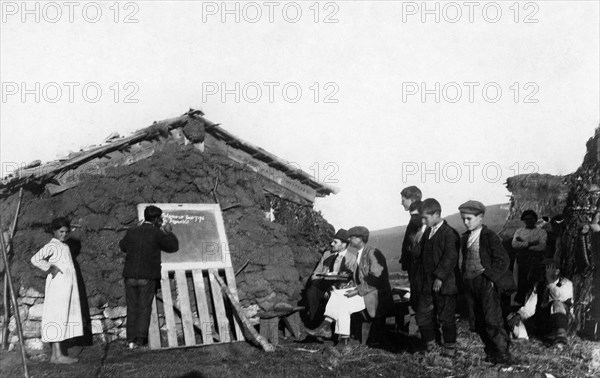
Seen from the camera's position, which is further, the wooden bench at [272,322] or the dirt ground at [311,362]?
the wooden bench at [272,322]

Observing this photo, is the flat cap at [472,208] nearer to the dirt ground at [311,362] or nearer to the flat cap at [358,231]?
the dirt ground at [311,362]

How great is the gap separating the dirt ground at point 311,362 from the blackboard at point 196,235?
1.46 m

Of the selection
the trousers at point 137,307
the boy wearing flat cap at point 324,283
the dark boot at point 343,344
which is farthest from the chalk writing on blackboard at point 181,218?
the dark boot at point 343,344

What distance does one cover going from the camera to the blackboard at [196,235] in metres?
8.52

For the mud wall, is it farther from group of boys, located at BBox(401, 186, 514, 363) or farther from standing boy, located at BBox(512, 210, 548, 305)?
standing boy, located at BBox(512, 210, 548, 305)

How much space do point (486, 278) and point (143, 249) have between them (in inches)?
186

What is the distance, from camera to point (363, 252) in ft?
26.8

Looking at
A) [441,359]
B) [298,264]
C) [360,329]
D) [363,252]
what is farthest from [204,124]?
[441,359]

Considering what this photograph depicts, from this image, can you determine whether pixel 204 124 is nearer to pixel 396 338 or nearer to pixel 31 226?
pixel 31 226

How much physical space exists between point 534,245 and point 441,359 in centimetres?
292

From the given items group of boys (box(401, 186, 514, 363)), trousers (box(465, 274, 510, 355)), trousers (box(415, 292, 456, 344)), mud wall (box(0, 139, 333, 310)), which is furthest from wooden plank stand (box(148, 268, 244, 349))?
trousers (box(465, 274, 510, 355))

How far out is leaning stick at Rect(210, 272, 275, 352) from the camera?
741 cm

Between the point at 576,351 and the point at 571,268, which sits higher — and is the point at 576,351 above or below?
below

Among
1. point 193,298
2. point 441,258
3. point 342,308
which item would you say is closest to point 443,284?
point 441,258
